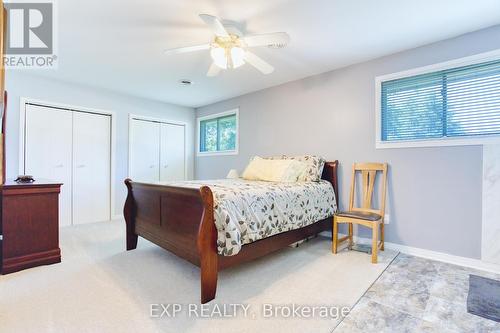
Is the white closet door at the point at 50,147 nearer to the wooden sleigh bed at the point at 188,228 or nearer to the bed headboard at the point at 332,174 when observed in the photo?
the wooden sleigh bed at the point at 188,228

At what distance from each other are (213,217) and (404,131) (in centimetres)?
245

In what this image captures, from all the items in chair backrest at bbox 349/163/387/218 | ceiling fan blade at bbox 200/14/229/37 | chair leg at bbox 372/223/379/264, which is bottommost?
chair leg at bbox 372/223/379/264

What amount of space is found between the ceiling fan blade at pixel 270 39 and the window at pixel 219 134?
2575 mm

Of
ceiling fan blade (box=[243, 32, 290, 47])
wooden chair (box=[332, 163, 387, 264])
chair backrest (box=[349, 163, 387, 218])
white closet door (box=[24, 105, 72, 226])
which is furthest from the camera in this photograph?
white closet door (box=[24, 105, 72, 226])

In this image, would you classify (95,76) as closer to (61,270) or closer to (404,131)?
(61,270)

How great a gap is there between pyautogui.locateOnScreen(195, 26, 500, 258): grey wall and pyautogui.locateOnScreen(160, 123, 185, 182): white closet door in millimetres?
1869

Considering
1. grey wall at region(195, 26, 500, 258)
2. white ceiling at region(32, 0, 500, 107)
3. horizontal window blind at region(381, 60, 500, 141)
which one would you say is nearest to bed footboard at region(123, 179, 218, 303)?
white ceiling at region(32, 0, 500, 107)

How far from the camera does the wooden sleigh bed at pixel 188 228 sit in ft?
5.84

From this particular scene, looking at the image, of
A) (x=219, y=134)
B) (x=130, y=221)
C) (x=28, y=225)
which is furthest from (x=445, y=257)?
(x=28, y=225)

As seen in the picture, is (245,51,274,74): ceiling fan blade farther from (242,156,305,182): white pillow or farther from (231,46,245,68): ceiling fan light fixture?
(242,156,305,182): white pillow

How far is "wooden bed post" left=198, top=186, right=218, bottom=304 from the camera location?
69.1 inches

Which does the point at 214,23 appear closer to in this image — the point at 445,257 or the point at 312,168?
the point at 312,168

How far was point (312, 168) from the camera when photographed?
326 centimetres

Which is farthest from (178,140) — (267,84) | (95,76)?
(267,84)
